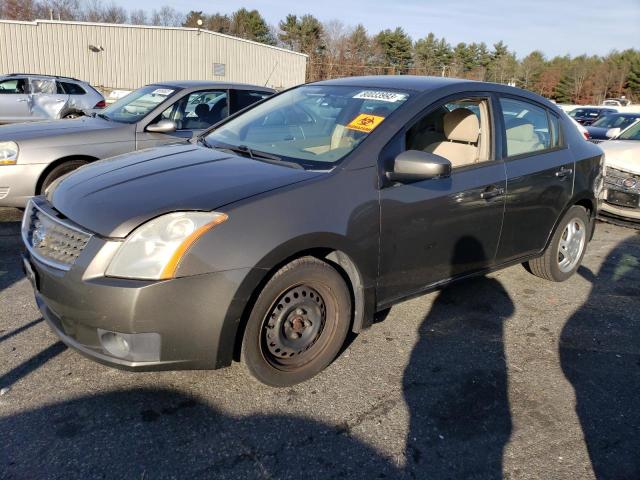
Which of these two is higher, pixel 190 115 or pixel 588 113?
pixel 588 113

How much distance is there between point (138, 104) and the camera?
638 cm

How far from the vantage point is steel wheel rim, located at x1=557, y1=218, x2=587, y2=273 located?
15.5 feet

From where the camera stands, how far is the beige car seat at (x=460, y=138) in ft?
12.7

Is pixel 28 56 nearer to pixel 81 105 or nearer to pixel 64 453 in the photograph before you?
pixel 81 105

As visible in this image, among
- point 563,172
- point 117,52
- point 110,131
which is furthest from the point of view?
point 117,52

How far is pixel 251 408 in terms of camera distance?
2.72m

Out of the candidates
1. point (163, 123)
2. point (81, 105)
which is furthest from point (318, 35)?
point (163, 123)

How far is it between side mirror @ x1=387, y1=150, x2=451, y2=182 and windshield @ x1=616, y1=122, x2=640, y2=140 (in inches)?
248

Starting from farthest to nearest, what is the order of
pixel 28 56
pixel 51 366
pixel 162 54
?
pixel 162 54 < pixel 28 56 < pixel 51 366

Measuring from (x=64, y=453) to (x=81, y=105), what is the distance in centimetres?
1331

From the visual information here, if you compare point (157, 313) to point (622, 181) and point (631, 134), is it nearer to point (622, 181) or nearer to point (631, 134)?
point (622, 181)

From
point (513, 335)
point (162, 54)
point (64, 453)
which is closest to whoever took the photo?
point (64, 453)

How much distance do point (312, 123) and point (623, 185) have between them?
5039mm

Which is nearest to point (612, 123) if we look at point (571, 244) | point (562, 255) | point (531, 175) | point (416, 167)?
point (571, 244)
